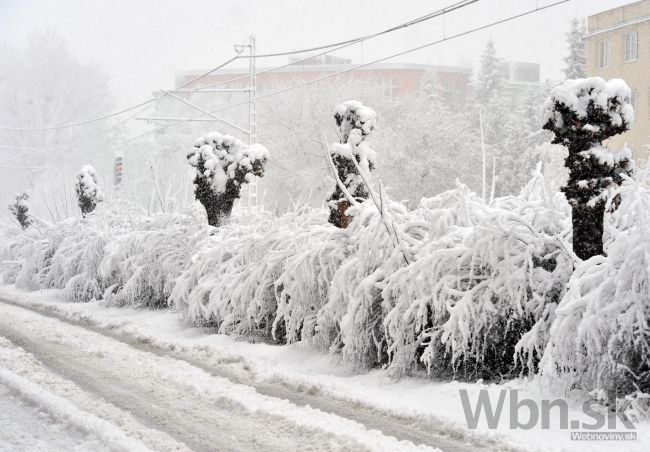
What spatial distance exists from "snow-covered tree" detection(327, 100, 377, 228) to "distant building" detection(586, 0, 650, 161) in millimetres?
26723

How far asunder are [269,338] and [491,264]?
384cm

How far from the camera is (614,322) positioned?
198 inches

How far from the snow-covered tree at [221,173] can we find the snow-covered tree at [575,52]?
118 ft

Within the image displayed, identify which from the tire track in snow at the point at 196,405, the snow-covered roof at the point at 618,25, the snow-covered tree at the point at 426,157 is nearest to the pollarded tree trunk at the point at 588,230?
the tire track in snow at the point at 196,405

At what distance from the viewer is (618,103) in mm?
5965

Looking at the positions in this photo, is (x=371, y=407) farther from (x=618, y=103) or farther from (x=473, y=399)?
(x=618, y=103)

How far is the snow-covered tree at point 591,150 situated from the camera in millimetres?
5926

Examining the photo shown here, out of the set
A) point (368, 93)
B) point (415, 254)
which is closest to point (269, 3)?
point (368, 93)

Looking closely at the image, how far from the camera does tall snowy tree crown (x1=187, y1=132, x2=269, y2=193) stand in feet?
39.6

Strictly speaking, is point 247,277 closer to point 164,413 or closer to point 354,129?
point 354,129

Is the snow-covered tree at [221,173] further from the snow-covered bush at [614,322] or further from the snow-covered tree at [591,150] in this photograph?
the snow-covered bush at [614,322]

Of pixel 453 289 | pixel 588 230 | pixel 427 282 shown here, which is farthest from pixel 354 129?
pixel 588 230

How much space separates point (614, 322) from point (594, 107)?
6.16 ft

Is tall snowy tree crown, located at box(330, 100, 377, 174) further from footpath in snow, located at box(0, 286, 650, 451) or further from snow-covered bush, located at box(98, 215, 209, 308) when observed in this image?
snow-covered bush, located at box(98, 215, 209, 308)
